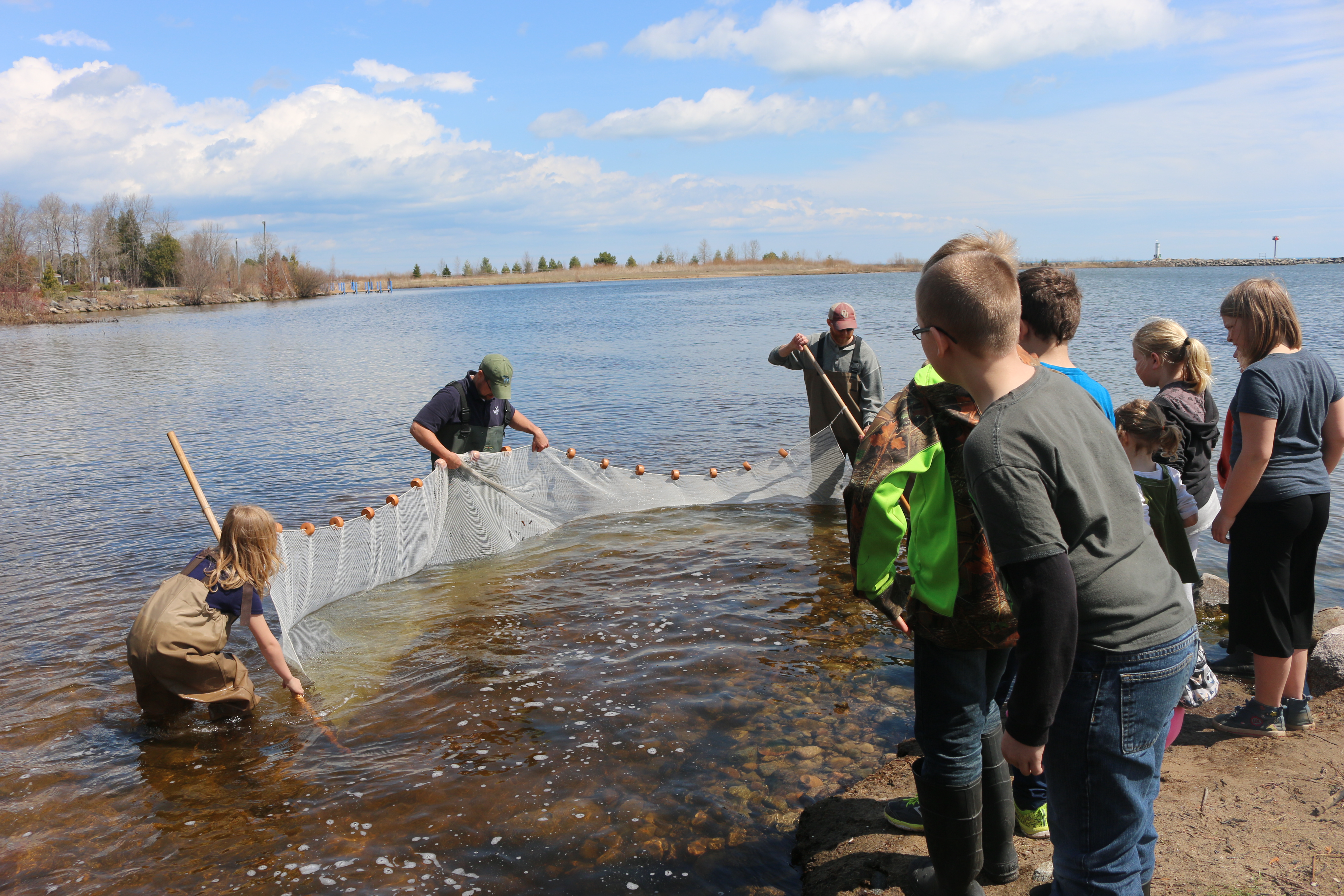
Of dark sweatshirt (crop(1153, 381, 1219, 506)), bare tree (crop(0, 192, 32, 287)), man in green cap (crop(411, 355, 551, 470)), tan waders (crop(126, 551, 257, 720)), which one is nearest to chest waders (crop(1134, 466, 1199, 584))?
dark sweatshirt (crop(1153, 381, 1219, 506))

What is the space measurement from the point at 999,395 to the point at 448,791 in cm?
338

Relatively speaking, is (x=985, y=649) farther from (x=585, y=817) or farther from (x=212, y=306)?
(x=212, y=306)

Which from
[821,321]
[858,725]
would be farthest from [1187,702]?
[821,321]

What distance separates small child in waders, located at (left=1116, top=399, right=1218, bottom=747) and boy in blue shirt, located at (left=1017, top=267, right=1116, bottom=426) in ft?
2.14

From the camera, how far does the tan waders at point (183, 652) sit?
14.5ft

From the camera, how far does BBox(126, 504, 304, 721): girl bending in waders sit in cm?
443

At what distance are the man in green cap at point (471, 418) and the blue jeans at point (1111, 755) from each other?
5258 millimetres

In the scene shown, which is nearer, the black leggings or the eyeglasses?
the eyeglasses

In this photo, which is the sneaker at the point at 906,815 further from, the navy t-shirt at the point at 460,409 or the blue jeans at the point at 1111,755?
the navy t-shirt at the point at 460,409

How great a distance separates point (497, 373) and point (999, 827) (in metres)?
5.00

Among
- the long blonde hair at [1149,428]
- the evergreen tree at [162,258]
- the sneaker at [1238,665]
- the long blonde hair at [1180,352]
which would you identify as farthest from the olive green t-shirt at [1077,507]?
the evergreen tree at [162,258]

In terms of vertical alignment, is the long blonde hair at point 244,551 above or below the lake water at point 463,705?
above

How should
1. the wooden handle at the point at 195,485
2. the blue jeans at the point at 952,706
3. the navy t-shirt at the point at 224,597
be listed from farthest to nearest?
the wooden handle at the point at 195,485, the navy t-shirt at the point at 224,597, the blue jeans at the point at 952,706

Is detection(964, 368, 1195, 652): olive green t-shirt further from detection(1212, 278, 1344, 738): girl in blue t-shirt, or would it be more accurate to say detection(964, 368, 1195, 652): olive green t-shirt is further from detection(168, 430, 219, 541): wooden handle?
detection(168, 430, 219, 541): wooden handle
